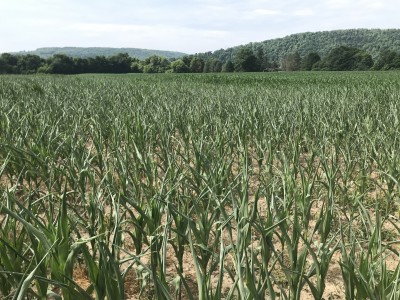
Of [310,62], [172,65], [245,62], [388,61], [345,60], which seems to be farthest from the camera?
[310,62]

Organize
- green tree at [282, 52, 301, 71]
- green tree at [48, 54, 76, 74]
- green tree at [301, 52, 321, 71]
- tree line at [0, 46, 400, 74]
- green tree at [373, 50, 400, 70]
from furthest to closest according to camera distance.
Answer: green tree at [282, 52, 301, 71] < green tree at [301, 52, 321, 71] < tree line at [0, 46, 400, 74] < green tree at [48, 54, 76, 74] < green tree at [373, 50, 400, 70]

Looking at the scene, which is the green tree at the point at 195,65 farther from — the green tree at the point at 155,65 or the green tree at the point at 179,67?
the green tree at the point at 155,65

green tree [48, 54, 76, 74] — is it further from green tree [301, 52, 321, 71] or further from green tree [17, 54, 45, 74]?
green tree [301, 52, 321, 71]

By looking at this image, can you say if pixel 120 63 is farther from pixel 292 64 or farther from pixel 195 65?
pixel 292 64

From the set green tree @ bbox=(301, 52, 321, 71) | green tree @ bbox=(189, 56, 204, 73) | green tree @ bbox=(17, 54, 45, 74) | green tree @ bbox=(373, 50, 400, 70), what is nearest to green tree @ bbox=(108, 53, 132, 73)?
green tree @ bbox=(17, 54, 45, 74)

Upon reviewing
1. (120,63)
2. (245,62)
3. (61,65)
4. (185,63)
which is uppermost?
(185,63)

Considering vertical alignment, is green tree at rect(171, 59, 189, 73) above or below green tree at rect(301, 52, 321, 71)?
below

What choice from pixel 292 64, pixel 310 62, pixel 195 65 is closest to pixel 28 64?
pixel 195 65

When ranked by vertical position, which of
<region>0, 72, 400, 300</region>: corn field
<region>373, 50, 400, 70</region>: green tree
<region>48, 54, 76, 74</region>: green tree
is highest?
<region>373, 50, 400, 70</region>: green tree

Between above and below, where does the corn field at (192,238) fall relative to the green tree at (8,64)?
below

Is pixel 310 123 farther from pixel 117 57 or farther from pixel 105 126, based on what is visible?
pixel 117 57

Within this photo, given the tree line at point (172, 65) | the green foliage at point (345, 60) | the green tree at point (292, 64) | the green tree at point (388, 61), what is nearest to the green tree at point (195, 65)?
the tree line at point (172, 65)

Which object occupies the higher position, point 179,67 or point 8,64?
point 179,67

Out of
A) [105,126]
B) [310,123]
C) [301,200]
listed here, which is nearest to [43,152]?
[105,126]
